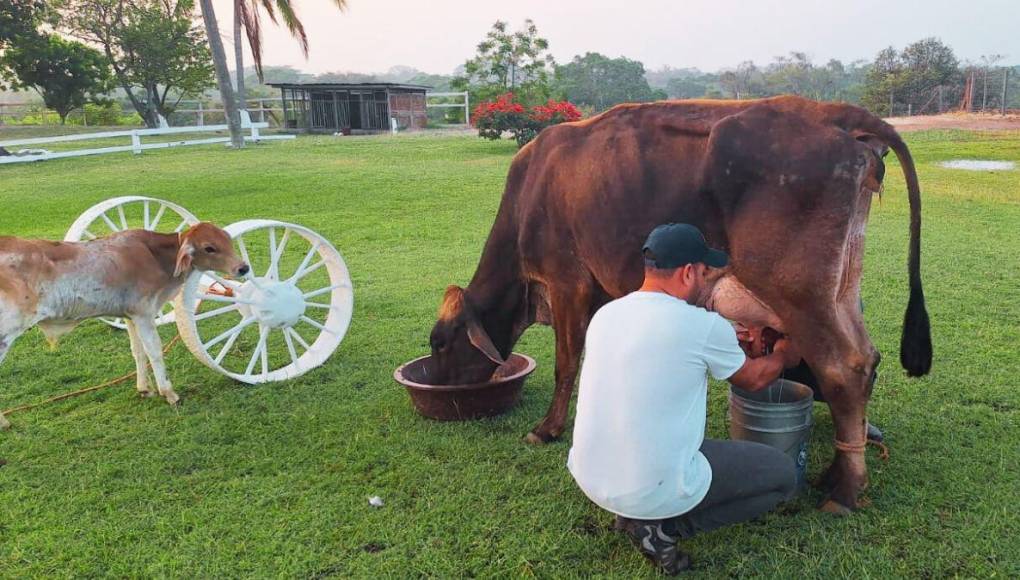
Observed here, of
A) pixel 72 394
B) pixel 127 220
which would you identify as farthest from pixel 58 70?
pixel 72 394

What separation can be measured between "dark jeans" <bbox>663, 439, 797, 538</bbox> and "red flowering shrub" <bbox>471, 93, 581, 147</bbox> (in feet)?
58.0

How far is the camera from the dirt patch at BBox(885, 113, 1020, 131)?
23.3 metres

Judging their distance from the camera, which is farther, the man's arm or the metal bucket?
the metal bucket

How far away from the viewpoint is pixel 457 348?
4.82 m

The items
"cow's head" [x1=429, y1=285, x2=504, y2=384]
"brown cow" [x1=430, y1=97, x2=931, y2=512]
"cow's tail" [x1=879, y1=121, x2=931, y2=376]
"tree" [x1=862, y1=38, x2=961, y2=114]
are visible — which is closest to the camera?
"brown cow" [x1=430, y1=97, x2=931, y2=512]

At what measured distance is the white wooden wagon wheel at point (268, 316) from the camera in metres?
5.19

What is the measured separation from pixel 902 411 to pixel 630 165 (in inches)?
87.9

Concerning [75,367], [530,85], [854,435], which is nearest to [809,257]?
→ [854,435]

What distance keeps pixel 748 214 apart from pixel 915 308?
915 mm

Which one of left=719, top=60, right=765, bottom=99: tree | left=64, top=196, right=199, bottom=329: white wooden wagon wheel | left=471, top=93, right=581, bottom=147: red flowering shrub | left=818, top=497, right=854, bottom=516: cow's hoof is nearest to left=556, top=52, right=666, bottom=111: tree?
left=719, top=60, right=765, bottom=99: tree

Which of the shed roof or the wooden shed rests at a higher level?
the shed roof

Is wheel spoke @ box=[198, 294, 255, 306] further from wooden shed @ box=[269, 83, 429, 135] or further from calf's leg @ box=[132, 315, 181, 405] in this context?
wooden shed @ box=[269, 83, 429, 135]

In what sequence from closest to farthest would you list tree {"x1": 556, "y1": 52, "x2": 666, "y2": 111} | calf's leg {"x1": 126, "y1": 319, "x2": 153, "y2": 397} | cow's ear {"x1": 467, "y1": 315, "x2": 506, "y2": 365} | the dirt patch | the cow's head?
cow's ear {"x1": 467, "y1": 315, "x2": 506, "y2": 365}
the cow's head
calf's leg {"x1": 126, "y1": 319, "x2": 153, "y2": 397}
the dirt patch
tree {"x1": 556, "y1": 52, "x2": 666, "y2": 111}

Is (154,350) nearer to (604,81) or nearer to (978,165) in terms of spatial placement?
(978,165)
